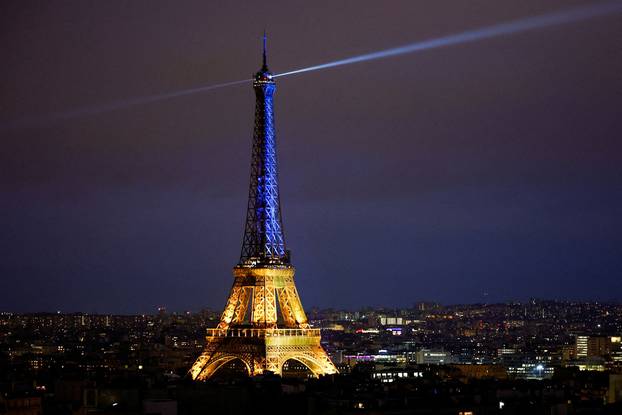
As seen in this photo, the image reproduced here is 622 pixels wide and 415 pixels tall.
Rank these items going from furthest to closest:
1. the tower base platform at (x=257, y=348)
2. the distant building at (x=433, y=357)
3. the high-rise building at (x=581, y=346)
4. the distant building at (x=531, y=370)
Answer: the high-rise building at (x=581, y=346) < the distant building at (x=433, y=357) < the distant building at (x=531, y=370) < the tower base platform at (x=257, y=348)

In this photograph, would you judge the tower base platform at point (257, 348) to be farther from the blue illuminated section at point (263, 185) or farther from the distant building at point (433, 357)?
the distant building at point (433, 357)

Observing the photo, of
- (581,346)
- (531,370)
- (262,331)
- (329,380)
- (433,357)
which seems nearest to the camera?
(329,380)

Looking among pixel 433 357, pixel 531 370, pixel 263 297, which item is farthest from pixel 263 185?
pixel 433 357

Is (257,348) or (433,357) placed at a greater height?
(433,357)

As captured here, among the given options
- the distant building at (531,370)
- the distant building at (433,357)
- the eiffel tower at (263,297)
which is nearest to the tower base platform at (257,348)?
the eiffel tower at (263,297)

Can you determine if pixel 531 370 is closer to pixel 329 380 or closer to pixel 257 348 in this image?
pixel 257 348

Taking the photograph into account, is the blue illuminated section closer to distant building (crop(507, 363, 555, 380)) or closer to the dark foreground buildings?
the dark foreground buildings
